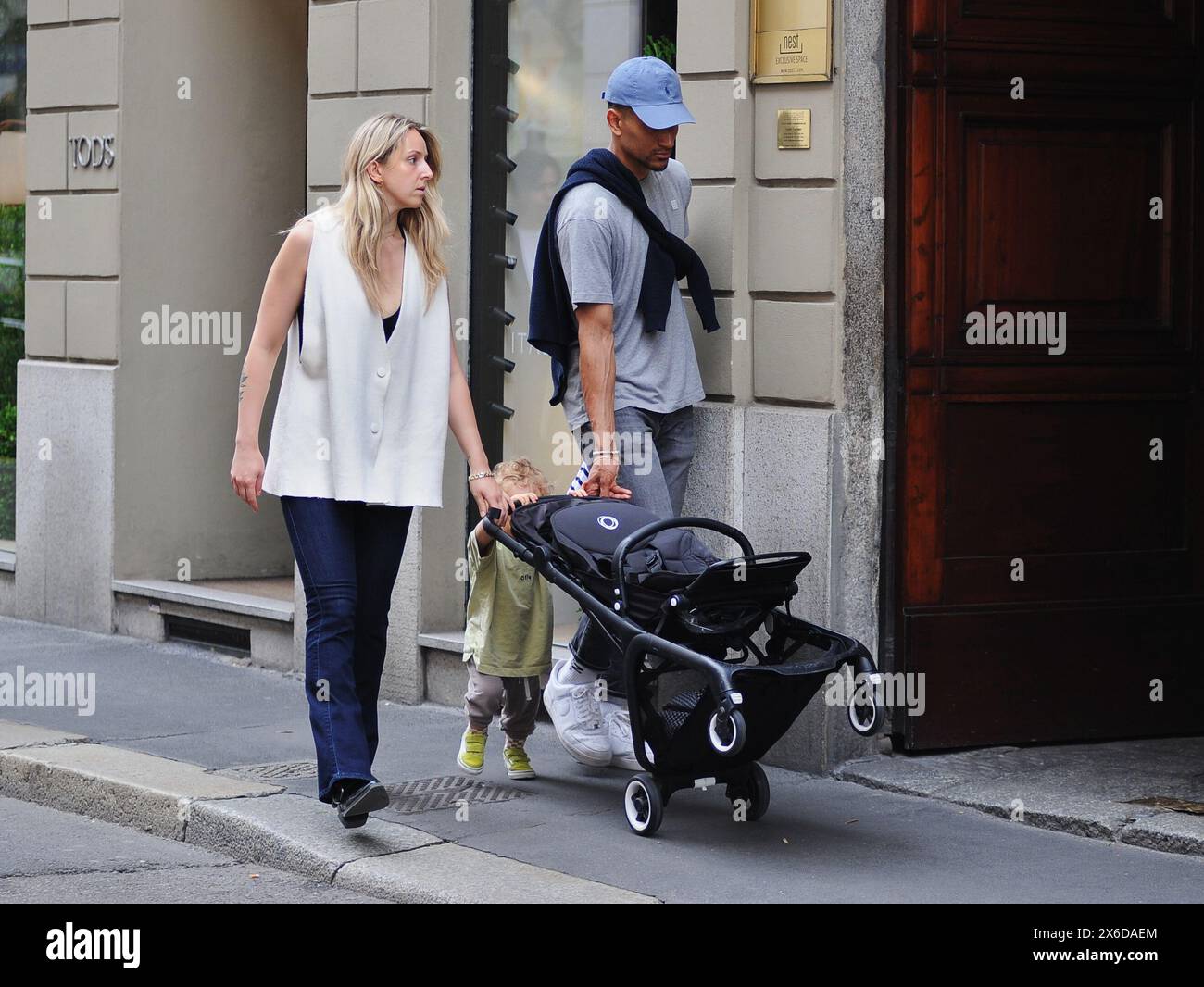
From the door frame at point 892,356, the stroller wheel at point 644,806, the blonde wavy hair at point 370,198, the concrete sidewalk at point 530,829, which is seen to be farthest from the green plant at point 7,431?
the stroller wheel at point 644,806

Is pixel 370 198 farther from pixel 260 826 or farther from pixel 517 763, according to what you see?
pixel 517 763

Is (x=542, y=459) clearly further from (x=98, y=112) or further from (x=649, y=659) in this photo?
(x=98, y=112)

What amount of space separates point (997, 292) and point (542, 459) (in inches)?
96.5

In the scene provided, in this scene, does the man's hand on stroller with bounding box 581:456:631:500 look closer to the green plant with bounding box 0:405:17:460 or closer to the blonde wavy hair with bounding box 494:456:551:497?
the blonde wavy hair with bounding box 494:456:551:497

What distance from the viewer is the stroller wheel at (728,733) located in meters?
5.29

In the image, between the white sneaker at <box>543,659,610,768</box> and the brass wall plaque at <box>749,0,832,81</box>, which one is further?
the brass wall plaque at <box>749,0,832,81</box>

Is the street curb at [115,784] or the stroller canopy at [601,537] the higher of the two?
the stroller canopy at [601,537]

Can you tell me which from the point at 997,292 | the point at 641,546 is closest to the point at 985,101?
the point at 997,292

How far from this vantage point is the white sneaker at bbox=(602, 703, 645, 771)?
22.2 feet

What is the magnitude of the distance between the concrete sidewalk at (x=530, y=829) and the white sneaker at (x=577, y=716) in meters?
0.16

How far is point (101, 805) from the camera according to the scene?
22.0 feet

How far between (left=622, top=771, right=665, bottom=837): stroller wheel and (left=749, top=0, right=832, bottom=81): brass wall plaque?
2.61 metres
